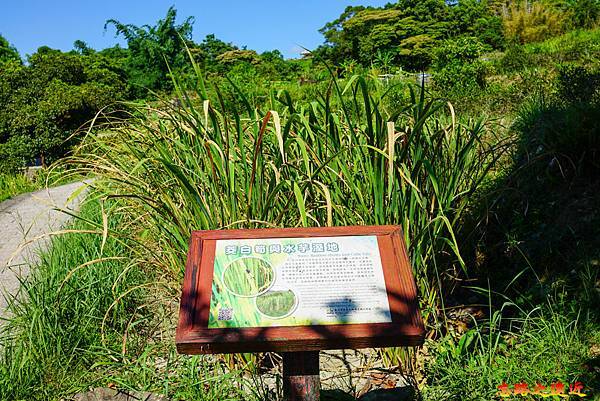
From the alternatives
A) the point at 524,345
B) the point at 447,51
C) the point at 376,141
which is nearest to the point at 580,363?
the point at 524,345

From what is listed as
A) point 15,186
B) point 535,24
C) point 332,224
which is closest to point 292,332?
point 332,224

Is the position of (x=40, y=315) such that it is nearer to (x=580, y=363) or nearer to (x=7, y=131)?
(x=580, y=363)

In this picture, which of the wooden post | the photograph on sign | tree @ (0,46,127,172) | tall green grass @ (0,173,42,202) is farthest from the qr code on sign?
tree @ (0,46,127,172)

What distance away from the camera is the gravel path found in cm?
360

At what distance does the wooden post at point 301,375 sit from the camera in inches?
66.3

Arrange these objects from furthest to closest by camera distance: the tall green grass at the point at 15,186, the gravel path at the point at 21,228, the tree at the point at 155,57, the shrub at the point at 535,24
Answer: the shrub at the point at 535,24 → the tree at the point at 155,57 → the tall green grass at the point at 15,186 → the gravel path at the point at 21,228

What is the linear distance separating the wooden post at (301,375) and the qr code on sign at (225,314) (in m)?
0.23

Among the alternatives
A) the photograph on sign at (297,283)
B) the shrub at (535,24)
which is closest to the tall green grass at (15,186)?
the photograph on sign at (297,283)

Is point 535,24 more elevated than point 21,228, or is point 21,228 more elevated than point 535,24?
point 535,24

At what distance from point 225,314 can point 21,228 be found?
2415 mm

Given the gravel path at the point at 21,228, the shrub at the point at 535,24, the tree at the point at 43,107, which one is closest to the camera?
the gravel path at the point at 21,228

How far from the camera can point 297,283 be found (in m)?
1.63

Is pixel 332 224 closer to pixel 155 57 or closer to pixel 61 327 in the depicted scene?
pixel 61 327

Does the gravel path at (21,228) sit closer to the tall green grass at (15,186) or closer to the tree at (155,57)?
the tall green grass at (15,186)
